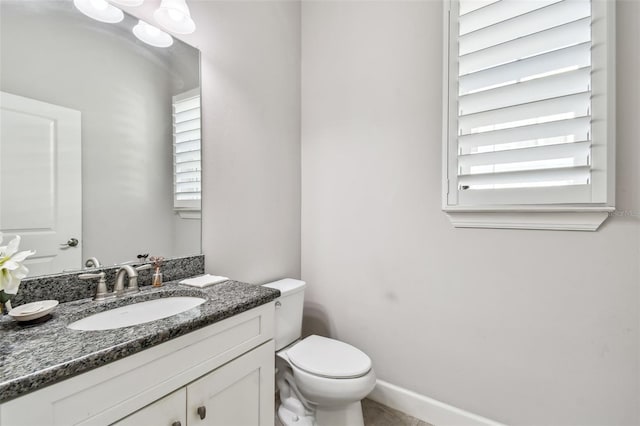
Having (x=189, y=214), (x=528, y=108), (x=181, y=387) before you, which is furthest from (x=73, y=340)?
(x=528, y=108)

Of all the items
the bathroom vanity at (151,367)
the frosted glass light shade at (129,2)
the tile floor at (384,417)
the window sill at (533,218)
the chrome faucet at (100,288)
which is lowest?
the tile floor at (384,417)

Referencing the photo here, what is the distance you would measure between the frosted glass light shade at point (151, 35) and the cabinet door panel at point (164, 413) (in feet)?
4.49

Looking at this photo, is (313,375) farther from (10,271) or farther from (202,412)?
(10,271)

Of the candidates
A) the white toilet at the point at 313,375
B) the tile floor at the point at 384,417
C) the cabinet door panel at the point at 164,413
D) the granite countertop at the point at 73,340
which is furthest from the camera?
the tile floor at the point at 384,417

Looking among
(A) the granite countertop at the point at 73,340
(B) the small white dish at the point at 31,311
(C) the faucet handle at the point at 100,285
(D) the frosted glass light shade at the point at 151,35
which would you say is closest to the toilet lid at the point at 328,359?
(A) the granite countertop at the point at 73,340

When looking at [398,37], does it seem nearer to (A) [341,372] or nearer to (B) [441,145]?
(B) [441,145]

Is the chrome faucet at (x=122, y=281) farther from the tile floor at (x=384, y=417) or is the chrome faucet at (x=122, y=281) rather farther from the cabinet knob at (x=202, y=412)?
the tile floor at (x=384, y=417)

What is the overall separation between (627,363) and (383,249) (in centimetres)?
109

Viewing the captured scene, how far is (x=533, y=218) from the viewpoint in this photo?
4.19ft

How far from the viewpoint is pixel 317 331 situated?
199 cm

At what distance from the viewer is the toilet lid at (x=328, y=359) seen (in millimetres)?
1326

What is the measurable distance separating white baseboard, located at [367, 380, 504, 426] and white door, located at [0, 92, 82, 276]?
1682 mm

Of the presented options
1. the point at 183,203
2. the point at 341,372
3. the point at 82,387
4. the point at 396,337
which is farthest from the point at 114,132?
the point at 396,337

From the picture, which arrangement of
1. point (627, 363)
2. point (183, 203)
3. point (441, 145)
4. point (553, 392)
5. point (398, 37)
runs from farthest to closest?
point (398, 37) < point (441, 145) < point (183, 203) < point (553, 392) < point (627, 363)
